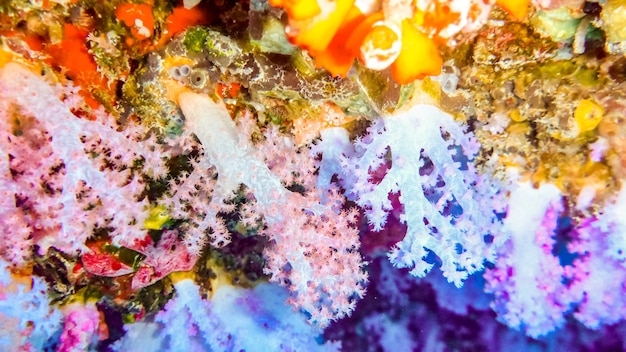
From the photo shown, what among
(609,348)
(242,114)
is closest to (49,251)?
(242,114)

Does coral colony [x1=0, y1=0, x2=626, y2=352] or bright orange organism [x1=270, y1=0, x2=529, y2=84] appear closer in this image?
bright orange organism [x1=270, y1=0, x2=529, y2=84]

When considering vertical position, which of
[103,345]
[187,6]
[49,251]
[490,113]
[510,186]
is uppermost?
[490,113]

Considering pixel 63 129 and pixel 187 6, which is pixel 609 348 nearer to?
pixel 187 6

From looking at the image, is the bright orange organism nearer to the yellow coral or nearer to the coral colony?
the coral colony

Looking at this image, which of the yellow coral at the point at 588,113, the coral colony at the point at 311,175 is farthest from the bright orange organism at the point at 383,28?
the yellow coral at the point at 588,113

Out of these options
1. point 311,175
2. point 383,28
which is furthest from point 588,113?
point 311,175

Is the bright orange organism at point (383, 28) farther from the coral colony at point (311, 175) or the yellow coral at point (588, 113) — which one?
the yellow coral at point (588, 113)

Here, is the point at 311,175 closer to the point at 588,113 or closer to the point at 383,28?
the point at 383,28

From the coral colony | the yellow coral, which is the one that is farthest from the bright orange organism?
the yellow coral
